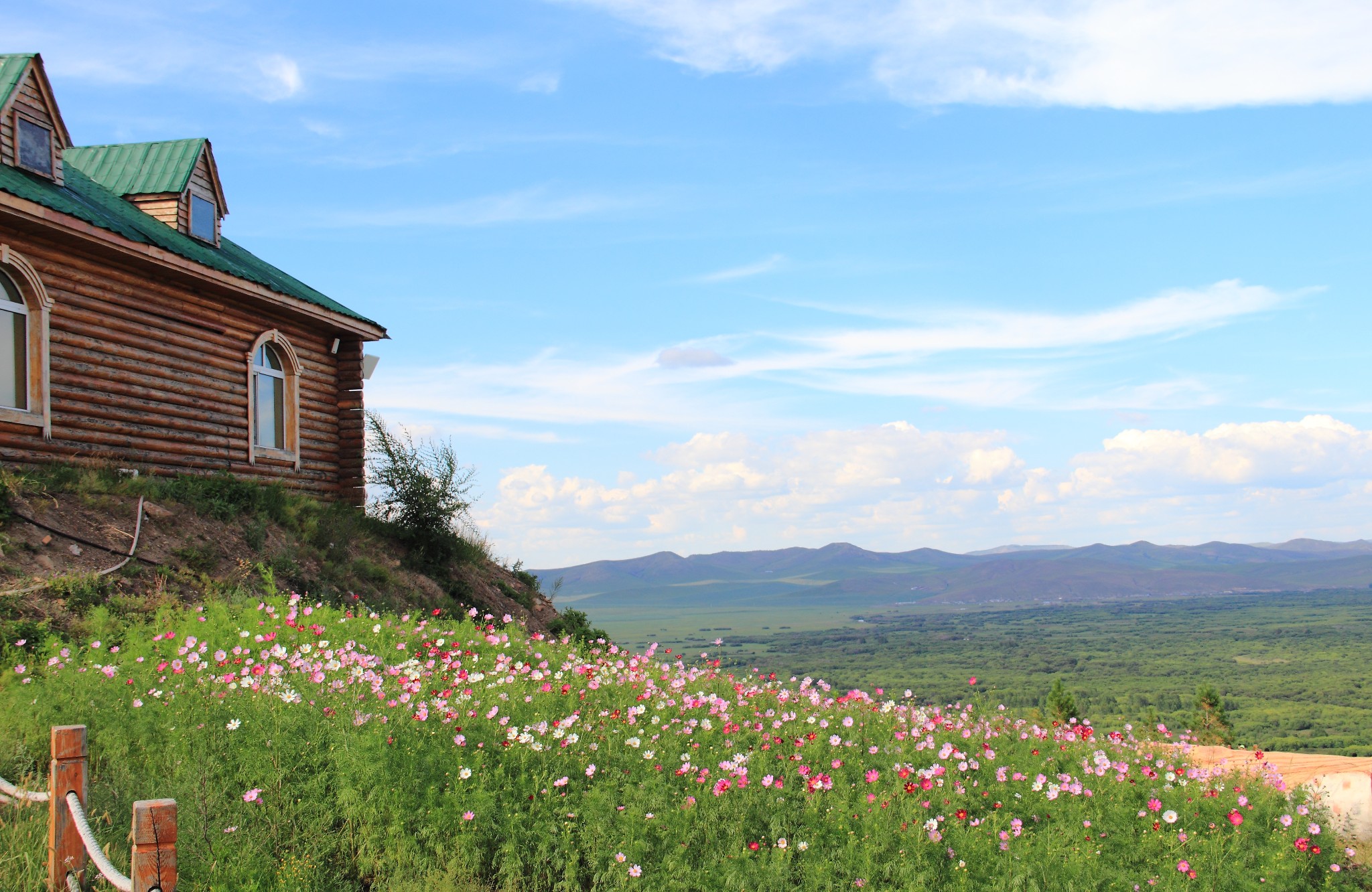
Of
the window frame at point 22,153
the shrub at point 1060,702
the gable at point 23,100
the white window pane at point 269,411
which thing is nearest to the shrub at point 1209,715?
the shrub at point 1060,702

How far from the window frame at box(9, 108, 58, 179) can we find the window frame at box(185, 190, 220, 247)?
9.42ft

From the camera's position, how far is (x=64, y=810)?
5258 millimetres

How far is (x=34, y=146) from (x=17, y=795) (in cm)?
1387

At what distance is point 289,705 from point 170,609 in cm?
493

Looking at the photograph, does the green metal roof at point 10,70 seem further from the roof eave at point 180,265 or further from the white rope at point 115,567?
the white rope at point 115,567

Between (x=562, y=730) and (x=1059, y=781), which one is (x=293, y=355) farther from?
(x=1059, y=781)

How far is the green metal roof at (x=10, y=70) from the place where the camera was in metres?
14.9

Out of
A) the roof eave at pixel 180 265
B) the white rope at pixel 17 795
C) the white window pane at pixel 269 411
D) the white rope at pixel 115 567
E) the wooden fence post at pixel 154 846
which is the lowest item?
the white rope at pixel 17 795

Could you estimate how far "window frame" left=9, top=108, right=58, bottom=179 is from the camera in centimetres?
1527

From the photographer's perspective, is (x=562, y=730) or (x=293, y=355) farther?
(x=293, y=355)

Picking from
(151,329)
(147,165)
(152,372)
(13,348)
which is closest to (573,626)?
(152,372)

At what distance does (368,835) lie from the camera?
20.4 ft

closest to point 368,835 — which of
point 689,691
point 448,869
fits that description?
point 448,869

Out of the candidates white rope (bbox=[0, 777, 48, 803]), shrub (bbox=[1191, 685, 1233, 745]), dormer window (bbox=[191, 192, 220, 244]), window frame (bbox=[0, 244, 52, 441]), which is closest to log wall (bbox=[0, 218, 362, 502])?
window frame (bbox=[0, 244, 52, 441])
